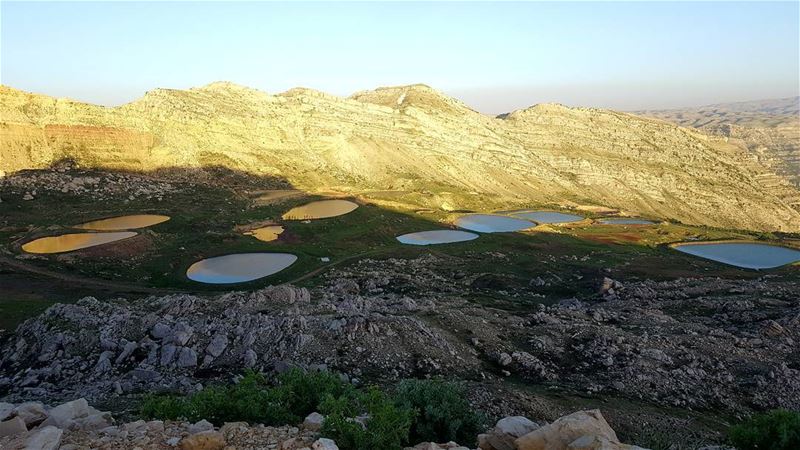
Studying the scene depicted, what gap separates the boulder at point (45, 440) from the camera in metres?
12.1

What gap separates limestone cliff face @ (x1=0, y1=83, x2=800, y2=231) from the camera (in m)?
113

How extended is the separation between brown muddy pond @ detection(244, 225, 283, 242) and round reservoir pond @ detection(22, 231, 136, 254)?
57.0 ft

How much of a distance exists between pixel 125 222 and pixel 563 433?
275ft

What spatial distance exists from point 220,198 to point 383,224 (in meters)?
37.4

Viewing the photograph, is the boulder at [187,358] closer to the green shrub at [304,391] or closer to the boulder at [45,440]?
the green shrub at [304,391]

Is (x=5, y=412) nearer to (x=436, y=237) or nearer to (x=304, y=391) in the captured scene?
(x=304, y=391)

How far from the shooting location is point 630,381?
1105 inches

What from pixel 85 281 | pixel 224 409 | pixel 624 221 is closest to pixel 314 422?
pixel 224 409

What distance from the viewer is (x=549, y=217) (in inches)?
4966

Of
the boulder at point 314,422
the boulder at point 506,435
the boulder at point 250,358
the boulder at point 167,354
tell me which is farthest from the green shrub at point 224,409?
the boulder at point 167,354

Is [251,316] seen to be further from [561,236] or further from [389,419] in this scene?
[561,236]

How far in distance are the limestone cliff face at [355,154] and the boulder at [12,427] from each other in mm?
109978

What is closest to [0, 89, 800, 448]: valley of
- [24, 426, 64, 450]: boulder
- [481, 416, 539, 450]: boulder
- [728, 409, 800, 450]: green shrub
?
[728, 409, 800, 450]: green shrub

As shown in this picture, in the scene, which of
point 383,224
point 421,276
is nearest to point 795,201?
point 383,224
